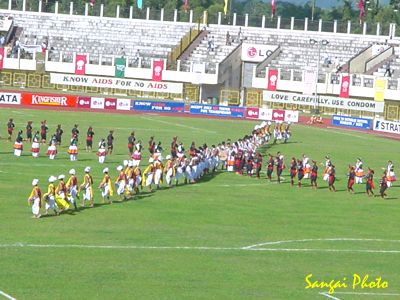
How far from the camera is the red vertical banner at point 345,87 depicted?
101750 mm

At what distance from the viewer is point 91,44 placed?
118 metres

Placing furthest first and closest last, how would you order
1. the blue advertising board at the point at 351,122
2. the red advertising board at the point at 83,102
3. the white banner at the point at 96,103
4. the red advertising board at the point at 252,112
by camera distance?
the red advertising board at the point at 252,112
the white banner at the point at 96,103
the red advertising board at the point at 83,102
the blue advertising board at the point at 351,122

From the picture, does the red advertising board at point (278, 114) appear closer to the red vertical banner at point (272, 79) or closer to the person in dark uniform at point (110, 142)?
the red vertical banner at point (272, 79)

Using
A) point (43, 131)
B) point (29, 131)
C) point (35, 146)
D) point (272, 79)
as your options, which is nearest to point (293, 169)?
point (35, 146)

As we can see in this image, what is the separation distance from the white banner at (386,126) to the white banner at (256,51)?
20.3m

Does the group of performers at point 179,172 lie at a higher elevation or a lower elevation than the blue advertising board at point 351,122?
lower

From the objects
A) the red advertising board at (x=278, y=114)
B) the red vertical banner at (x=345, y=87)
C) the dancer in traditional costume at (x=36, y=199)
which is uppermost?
the red vertical banner at (x=345, y=87)

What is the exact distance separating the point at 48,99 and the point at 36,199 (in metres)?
57.0

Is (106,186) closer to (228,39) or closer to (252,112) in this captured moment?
(252,112)

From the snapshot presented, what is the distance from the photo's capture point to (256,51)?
112 metres

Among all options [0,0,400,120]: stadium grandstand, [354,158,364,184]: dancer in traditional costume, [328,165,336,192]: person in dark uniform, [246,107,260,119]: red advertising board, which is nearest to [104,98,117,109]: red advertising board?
Result: [0,0,400,120]: stadium grandstand

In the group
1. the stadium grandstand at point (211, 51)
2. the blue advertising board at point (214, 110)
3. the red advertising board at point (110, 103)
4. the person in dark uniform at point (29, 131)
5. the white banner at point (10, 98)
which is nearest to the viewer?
the person in dark uniform at point (29, 131)

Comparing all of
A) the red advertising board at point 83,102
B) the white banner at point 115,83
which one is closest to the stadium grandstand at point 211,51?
the white banner at point 115,83

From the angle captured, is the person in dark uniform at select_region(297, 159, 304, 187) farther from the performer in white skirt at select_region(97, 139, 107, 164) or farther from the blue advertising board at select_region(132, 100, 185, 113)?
the blue advertising board at select_region(132, 100, 185, 113)
